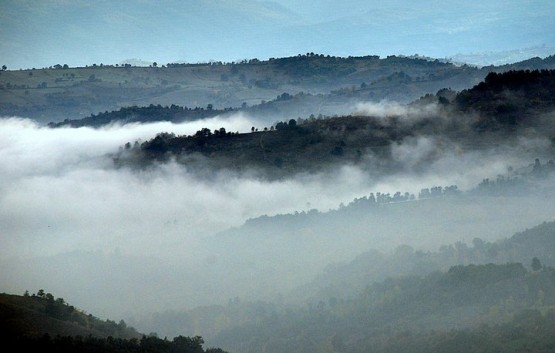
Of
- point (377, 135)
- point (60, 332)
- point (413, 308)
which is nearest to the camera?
point (60, 332)

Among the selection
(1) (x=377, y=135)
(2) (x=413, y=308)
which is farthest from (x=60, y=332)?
(1) (x=377, y=135)

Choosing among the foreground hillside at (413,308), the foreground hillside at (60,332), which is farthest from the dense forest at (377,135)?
the foreground hillside at (60,332)

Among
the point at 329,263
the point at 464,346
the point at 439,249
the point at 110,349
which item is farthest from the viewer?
the point at 329,263

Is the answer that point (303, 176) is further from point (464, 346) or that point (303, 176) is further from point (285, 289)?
point (464, 346)

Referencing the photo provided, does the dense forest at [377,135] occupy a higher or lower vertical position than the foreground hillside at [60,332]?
higher

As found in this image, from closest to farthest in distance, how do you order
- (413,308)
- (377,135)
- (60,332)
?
1. (60,332)
2. (413,308)
3. (377,135)

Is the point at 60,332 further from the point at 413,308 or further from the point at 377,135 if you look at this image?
the point at 377,135

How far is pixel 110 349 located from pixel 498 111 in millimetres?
125444

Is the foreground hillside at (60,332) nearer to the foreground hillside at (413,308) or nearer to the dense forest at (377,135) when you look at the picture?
the foreground hillside at (413,308)

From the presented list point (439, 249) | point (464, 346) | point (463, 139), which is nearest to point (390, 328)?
point (464, 346)

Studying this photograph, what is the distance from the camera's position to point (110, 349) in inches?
3179

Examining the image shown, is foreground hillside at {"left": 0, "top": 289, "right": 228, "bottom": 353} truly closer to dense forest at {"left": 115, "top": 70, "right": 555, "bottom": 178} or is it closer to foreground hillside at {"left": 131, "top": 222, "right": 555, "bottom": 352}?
foreground hillside at {"left": 131, "top": 222, "right": 555, "bottom": 352}

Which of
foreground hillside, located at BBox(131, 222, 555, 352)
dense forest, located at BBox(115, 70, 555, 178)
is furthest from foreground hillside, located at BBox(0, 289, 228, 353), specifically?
dense forest, located at BBox(115, 70, 555, 178)

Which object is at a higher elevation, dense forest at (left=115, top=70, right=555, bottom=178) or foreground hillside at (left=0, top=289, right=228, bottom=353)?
dense forest at (left=115, top=70, right=555, bottom=178)
